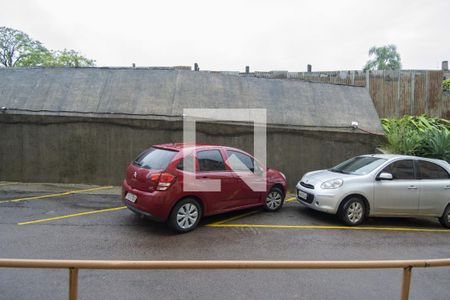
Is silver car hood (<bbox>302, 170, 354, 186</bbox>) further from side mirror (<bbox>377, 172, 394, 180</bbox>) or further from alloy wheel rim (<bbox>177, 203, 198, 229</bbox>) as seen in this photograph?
alloy wheel rim (<bbox>177, 203, 198, 229</bbox>)

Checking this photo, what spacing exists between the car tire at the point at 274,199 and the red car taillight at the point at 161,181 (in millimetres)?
2741

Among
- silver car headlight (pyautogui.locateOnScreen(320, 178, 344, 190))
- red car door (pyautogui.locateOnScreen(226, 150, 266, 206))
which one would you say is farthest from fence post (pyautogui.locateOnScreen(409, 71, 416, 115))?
red car door (pyautogui.locateOnScreen(226, 150, 266, 206))

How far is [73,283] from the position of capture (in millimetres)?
2338

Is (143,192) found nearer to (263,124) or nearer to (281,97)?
(263,124)

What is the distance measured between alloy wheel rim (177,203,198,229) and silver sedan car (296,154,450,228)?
8.82ft

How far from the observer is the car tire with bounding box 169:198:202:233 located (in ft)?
18.5

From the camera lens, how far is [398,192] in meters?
6.93

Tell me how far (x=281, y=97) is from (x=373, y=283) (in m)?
8.53

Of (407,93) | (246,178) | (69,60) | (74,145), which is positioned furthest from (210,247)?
(69,60)

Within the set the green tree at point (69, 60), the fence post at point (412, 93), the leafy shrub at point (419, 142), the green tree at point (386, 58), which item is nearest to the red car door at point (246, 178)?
the leafy shrub at point (419, 142)

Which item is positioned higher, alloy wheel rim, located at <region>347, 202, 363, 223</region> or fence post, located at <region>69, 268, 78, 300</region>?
fence post, located at <region>69, 268, 78, 300</region>

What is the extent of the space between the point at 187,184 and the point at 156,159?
2.47 ft

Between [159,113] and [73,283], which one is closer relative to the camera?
[73,283]

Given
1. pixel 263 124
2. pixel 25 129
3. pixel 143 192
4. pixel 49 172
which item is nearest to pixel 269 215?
pixel 143 192
